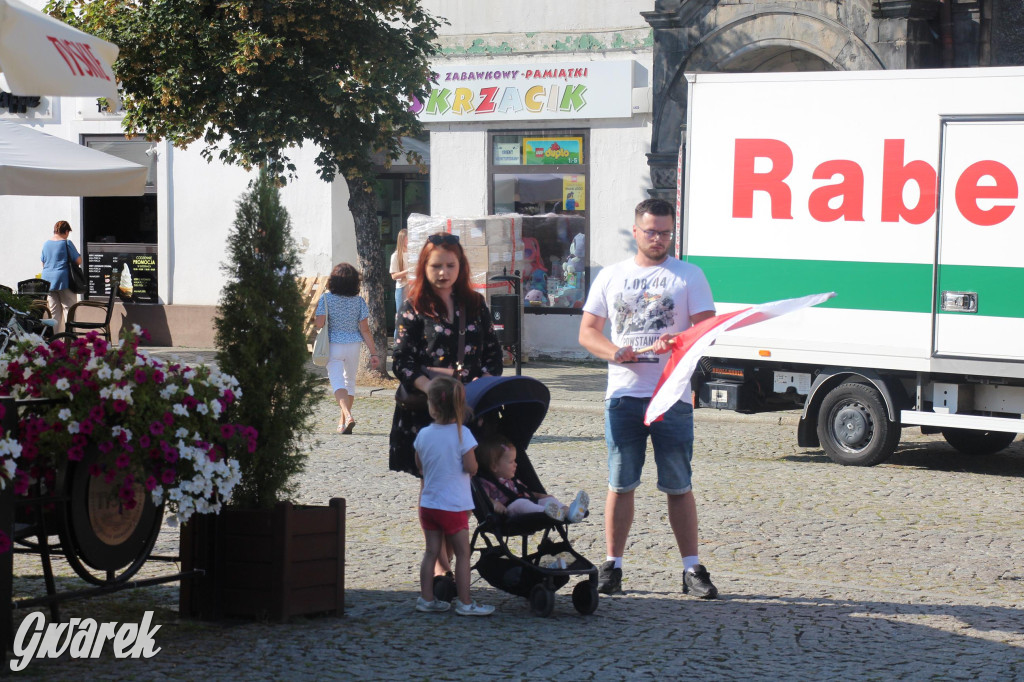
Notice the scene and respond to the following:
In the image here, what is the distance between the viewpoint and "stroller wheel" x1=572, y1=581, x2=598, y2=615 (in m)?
6.36

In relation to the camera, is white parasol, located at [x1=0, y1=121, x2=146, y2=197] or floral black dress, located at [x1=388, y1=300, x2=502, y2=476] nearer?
floral black dress, located at [x1=388, y1=300, x2=502, y2=476]

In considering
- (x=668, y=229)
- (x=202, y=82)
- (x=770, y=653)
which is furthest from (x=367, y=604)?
(x=202, y=82)

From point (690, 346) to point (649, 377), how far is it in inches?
16.4

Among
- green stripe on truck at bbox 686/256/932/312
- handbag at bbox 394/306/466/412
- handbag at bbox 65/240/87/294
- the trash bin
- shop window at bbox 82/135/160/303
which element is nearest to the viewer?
handbag at bbox 394/306/466/412

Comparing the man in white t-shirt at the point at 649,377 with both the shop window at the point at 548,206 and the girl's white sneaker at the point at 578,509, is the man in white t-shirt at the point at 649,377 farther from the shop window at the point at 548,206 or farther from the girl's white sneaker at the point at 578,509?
the shop window at the point at 548,206

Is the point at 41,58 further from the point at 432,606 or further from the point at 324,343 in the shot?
the point at 324,343

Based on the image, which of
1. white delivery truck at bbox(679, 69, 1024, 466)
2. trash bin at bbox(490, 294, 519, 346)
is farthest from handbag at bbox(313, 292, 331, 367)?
trash bin at bbox(490, 294, 519, 346)

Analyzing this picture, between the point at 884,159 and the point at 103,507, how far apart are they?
743 cm

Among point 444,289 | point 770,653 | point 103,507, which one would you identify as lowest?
point 770,653

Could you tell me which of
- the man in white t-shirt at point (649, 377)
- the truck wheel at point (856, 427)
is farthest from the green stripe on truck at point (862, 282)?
the man in white t-shirt at point (649, 377)

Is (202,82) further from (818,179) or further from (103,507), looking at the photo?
(103,507)

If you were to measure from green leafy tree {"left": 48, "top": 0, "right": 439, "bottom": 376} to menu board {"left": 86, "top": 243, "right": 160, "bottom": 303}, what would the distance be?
6.12m

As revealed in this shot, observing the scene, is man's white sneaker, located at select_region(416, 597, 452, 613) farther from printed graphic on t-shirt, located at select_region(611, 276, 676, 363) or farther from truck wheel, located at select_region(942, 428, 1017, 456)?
truck wheel, located at select_region(942, 428, 1017, 456)

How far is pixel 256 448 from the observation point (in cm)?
604
